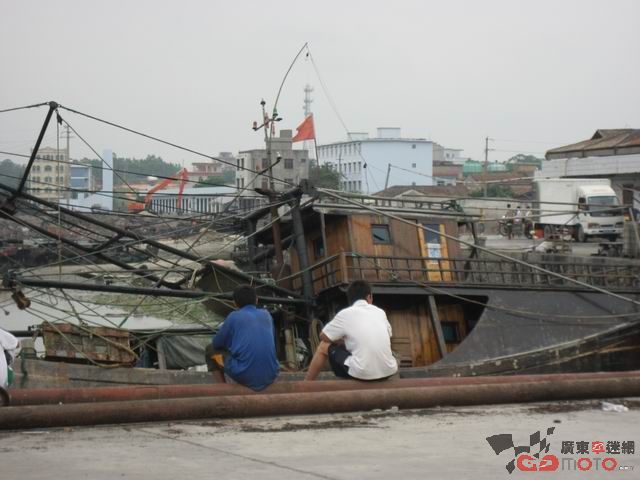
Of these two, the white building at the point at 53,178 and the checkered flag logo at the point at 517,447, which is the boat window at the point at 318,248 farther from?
the checkered flag logo at the point at 517,447

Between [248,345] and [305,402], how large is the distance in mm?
1398

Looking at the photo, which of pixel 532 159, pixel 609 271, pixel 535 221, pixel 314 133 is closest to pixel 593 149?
pixel 535 221

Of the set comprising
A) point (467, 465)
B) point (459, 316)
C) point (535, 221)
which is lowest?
point (467, 465)

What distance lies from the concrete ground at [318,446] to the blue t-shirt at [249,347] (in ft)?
4.14

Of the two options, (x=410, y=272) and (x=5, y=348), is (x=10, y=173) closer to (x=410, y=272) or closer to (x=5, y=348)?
(x=410, y=272)

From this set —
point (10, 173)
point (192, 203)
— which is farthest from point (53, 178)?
point (192, 203)

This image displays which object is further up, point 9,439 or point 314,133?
point 314,133

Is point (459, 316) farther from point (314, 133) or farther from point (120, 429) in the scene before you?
point (120, 429)

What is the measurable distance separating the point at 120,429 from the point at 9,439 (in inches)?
26.7

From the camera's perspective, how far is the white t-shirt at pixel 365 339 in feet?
24.8

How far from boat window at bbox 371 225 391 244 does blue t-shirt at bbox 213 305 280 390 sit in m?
8.06

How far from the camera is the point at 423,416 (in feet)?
21.2

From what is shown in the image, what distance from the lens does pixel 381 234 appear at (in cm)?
1591

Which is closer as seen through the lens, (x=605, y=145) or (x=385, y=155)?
(x=605, y=145)
